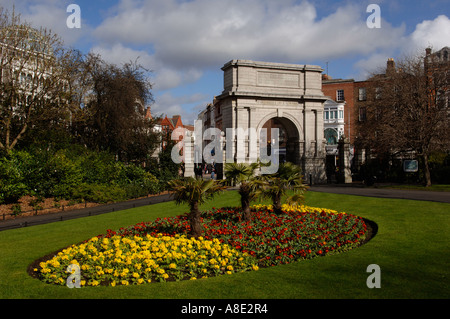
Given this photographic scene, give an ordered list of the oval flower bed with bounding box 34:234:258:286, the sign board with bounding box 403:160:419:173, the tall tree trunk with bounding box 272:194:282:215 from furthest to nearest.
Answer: the sign board with bounding box 403:160:419:173, the tall tree trunk with bounding box 272:194:282:215, the oval flower bed with bounding box 34:234:258:286

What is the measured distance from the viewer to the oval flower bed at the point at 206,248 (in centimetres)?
784

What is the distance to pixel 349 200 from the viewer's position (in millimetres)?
18797

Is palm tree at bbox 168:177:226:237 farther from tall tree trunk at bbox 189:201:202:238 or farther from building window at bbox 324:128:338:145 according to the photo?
building window at bbox 324:128:338:145

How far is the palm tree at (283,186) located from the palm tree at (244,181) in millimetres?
379

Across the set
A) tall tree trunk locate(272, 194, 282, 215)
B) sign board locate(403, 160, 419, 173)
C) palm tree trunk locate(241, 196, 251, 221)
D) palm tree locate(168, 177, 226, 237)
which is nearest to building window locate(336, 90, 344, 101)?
sign board locate(403, 160, 419, 173)

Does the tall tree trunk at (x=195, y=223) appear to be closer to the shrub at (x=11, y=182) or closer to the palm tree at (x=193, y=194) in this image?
the palm tree at (x=193, y=194)

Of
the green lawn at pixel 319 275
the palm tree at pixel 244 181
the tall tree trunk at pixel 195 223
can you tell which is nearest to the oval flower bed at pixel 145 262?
the green lawn at pixel 319 275

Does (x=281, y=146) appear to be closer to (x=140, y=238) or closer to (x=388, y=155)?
(x=388, y=155)

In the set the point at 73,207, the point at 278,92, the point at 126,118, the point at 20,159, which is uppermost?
the point at 278,92

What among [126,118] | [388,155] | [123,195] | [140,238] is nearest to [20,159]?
[123,195]

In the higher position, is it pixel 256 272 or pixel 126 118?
pixel 126 118

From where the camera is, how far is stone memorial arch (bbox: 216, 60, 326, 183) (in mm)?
32594

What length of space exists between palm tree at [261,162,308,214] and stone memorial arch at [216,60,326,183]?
58.7 feet
